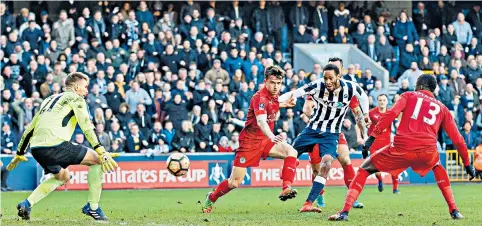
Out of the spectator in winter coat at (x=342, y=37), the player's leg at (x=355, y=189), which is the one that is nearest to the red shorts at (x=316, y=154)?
the player's leg at (x=355, y=189)

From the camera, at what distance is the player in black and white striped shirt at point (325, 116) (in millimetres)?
14039

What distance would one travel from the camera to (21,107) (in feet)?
78.6

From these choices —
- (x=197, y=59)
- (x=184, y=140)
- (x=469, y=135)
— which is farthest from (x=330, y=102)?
(x=469, y=135)

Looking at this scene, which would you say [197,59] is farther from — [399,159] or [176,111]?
[399,159]

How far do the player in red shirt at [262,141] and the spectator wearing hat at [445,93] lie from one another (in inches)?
566

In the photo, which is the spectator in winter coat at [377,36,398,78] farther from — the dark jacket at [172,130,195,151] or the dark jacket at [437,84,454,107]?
the dark jacket at [172,130,195,151]

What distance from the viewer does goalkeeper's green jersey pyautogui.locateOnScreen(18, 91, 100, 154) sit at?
484 inches

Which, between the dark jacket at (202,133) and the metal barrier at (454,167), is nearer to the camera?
the dark jacket at (202,133)

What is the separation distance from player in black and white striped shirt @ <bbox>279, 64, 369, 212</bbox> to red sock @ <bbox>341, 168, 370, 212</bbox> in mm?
1455

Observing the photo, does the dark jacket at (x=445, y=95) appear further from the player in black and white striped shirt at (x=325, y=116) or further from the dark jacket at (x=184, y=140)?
the player in black and white striped shirt at (x=325, y=116)

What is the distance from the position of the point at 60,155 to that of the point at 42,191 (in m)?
0.64

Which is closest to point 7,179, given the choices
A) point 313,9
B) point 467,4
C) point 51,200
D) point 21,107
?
point 21,107

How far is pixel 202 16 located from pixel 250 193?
11092 millimetres

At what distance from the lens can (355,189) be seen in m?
12.4
